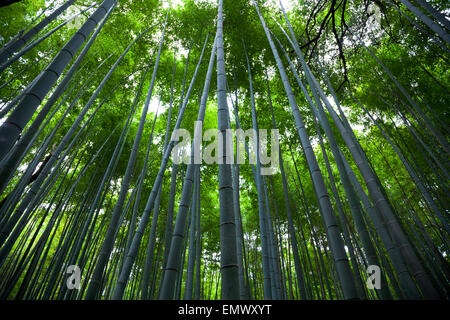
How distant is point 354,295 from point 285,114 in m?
4.71

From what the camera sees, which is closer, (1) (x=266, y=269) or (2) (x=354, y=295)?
(2) (x=354, y=295)

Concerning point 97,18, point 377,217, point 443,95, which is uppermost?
point 443,95

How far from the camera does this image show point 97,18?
5.11ft

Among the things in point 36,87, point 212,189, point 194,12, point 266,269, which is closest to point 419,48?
point 194,12

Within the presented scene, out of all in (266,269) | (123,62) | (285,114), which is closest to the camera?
(266,269)

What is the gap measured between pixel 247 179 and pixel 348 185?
13.9ft

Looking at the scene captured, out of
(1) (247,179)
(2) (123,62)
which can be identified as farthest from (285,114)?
(2) (123,62)

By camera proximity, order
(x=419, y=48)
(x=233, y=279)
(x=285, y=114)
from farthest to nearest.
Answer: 1. (x=285, y=114)
2. (x=419, y=48)
3. (x=233, y=279)

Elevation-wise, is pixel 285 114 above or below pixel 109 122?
above

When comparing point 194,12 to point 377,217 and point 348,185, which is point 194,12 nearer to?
point 348,185

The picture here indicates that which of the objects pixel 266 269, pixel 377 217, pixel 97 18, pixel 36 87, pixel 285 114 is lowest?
pixel 266 269

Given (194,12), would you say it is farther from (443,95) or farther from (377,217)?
(443,95)

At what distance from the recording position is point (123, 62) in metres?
4.74

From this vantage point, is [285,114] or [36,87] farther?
[285,114]
